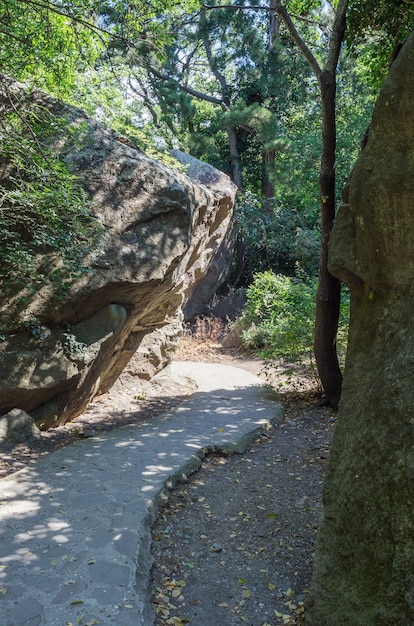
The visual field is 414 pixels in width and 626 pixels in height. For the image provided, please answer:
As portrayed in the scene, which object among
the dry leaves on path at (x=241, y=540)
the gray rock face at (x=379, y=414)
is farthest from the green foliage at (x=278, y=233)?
the gray rock face at (x=379, y=414)

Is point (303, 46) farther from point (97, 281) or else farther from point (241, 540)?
point (241, 540)

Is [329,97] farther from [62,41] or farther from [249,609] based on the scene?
[249,609]

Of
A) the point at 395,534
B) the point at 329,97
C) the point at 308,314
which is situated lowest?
the point at 395,534

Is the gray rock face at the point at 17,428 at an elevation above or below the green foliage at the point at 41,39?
below

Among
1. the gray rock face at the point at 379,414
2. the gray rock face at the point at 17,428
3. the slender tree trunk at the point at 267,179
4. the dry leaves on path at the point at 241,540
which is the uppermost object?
the slender tree trunk at the point at 267,179

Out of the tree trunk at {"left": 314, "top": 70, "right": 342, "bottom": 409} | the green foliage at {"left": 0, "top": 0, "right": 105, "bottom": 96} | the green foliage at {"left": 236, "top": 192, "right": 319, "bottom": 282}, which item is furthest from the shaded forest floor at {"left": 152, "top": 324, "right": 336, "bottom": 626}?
the green foliage at {"left": 236, "top": 192, "right": 319, "bottom": 282}

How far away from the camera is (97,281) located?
6367 mm

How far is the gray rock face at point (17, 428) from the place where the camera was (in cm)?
550

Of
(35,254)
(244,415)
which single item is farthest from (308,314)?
(35,254)

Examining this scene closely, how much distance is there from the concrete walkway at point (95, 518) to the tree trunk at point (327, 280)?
1.17m

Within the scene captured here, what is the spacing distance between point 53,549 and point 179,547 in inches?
37.8

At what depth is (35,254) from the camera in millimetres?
5969

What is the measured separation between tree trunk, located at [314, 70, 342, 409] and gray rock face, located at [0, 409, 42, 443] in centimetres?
408

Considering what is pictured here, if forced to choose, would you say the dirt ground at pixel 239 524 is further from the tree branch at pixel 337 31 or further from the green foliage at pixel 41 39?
the tree branch at pixel 337 31
